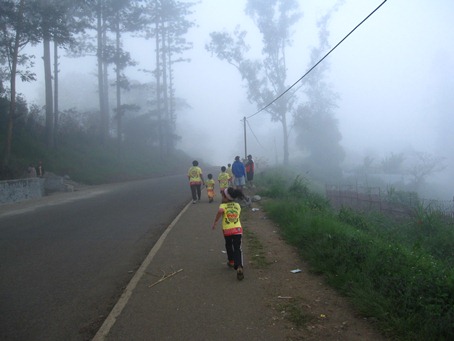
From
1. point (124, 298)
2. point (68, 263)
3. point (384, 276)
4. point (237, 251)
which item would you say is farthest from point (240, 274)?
point (68, 263)

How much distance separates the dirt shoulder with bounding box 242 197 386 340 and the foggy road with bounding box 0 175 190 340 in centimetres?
219

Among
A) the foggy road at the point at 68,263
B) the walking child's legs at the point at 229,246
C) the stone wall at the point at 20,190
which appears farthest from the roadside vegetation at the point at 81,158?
the walking child's legs at the point at 229,246

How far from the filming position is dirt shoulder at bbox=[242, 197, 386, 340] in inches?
164

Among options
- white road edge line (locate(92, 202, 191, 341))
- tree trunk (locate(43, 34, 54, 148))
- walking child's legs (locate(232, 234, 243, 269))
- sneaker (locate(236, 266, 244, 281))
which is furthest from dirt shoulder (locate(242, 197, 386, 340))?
tree trunk (locate(43, 34, 54, 148))

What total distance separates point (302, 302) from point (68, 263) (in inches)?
171

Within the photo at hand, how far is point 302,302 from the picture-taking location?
5.01 metres

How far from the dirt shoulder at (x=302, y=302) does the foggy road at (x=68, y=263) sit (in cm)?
219

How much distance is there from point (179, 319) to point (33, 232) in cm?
683

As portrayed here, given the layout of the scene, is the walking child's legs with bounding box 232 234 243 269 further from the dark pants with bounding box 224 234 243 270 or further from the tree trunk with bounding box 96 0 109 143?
the tree trunk with bounding box 96 0 109 143

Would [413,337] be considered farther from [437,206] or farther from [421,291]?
[437,206]

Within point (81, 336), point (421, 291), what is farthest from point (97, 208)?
point (421, 291)

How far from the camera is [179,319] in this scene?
4539 millimetres

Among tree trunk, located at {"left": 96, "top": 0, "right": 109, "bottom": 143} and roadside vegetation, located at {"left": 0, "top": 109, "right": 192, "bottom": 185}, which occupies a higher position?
tree trunk, located at {"left": 96, "top": 0, "right": 109, "bottom": 143}

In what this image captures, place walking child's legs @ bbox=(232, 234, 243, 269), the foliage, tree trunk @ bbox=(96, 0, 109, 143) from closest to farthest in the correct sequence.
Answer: walking child's legs @ bbox=(232, 234, 243, 269)
the foliage
tree trunk @ bbox=(96, 0, 109, 143)
